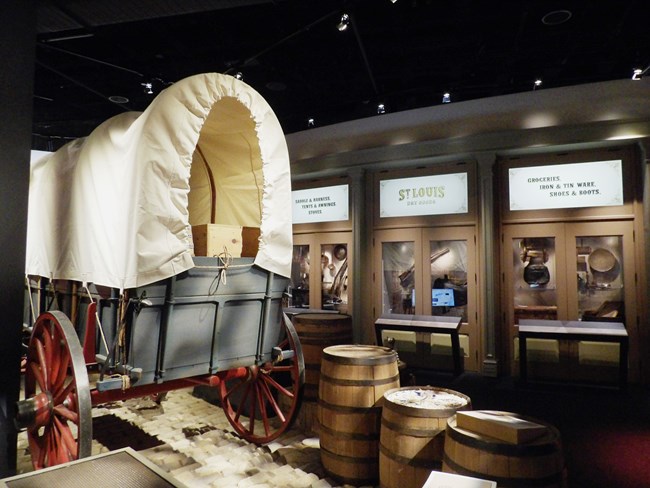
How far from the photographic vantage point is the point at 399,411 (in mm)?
2559

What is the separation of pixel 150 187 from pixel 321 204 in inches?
211

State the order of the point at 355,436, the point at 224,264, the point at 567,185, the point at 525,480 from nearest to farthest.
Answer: the point at 525,480
the point at 224,264
the point at 355,436
the point at 567,185

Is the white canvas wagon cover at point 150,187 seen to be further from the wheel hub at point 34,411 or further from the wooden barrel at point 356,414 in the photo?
the wooden barrel at point 356,414

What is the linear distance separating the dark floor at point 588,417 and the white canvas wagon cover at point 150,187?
2.78m

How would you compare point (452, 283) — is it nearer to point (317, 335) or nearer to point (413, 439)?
point (317, 335)

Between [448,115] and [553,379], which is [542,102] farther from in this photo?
[553,379]

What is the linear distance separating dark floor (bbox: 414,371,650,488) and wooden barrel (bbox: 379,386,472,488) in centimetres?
136

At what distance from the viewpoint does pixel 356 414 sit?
310 centimetres

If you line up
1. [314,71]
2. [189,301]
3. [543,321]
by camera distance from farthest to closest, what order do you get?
[314,71], [543,321], [189,301]

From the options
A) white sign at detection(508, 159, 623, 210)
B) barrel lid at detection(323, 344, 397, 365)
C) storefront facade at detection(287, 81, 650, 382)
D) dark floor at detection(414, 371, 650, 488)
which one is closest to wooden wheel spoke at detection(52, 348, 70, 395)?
barrel lid at detection(323, 344, 397, 365)

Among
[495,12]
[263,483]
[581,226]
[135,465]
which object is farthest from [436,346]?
[135,465]

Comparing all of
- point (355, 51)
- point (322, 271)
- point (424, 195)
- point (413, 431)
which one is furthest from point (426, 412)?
point (355, 51)

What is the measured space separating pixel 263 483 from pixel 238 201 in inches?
90.4

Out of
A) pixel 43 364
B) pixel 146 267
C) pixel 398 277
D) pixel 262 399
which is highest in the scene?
pixel 146 267
